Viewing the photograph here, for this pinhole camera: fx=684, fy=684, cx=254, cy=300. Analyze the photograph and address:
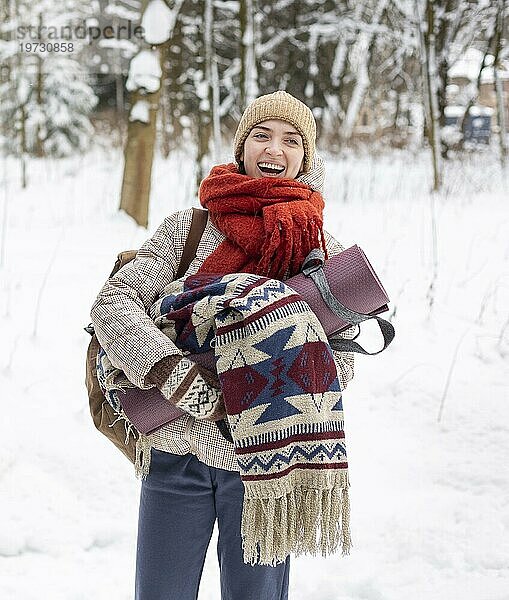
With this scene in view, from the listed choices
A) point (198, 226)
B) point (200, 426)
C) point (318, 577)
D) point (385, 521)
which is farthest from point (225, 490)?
point (385, 521)

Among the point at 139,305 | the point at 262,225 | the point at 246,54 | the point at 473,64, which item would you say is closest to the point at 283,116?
the point at 262,225

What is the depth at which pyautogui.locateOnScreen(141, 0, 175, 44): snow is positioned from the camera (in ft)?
19.2

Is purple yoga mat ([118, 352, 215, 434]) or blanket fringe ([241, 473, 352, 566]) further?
purple yoga mat ([118, 352, 215, 434])

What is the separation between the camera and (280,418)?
148 centimetres

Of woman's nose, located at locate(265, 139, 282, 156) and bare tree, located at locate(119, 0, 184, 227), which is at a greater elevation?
woman's nose, located at locate(265, 139, 282, 156)

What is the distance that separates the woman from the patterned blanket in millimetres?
131

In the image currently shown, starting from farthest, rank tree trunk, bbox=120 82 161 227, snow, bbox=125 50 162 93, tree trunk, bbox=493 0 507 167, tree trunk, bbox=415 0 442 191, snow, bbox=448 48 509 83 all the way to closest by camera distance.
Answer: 1. snow, bbox=448 48 509 83
2. tree trunk, bbox=493 0 507 167
3. tree trunk, bbox=415 0 442 191
4. tree trunk, bbox=120 82 161 227
5. snow, bbox=125 50 162 93

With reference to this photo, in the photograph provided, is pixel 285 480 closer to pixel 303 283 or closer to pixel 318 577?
pixel 303 283

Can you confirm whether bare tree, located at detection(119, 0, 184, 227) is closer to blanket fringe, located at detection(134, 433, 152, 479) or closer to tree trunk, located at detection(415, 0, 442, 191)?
tree trunk, located at detection(415, 0, 442, 191)

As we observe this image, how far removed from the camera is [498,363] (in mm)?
3953

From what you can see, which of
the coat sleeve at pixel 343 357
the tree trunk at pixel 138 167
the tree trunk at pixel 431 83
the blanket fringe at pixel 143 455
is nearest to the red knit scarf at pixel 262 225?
the coat sleeve at pixel 343 357

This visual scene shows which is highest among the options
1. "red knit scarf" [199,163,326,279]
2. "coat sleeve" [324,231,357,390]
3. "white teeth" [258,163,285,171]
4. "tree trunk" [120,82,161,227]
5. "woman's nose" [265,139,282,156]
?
"woman's nose" [265,139,282,156]

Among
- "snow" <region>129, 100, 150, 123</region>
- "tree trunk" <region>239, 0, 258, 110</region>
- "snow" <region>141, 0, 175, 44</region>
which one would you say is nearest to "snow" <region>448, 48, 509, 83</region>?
"tree trunk" <region>239, 0, 258, 110</region>

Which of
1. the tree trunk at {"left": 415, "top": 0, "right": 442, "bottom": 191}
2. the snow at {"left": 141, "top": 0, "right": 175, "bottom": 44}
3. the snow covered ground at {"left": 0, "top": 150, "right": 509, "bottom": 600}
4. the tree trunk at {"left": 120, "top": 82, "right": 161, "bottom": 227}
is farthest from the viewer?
the tree trunk at {"left": 415, "top": 0, "right": 442, "bottom": 191}
